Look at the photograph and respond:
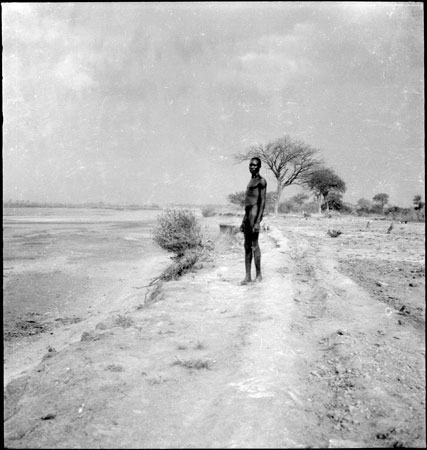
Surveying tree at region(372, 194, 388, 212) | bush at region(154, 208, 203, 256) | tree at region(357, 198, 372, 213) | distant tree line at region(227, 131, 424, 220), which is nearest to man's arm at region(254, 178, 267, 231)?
bush at region(154, 208, 203, 256)

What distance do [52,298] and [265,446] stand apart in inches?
334

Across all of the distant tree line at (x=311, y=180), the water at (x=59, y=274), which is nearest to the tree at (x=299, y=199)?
the distant tree line at (x=311, y=180)

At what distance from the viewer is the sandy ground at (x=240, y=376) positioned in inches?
97.3

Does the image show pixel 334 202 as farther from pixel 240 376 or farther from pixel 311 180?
pixel 240 376

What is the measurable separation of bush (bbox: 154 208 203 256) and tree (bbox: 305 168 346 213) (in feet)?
91.6

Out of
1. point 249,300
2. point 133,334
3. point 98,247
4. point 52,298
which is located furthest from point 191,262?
point 98,247

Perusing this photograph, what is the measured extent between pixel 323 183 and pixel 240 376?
39.9 metres

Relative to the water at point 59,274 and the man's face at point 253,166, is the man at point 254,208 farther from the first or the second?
the water at point 59,274

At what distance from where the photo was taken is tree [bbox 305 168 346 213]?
3975 centimetres

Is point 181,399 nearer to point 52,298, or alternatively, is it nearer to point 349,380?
point 349,380

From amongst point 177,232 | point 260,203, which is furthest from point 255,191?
point 177,232

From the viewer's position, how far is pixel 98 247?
62.1 feet

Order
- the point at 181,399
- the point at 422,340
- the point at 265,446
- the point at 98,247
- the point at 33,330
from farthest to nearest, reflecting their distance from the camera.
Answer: the point at 98,247 → the point at 33,330 → the point at 422,340 → the point at 181,399 → the point at 265,446

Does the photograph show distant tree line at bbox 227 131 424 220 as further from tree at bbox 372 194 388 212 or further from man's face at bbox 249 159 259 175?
man's face at bbox 249 159 259 175
